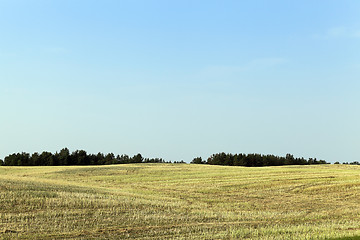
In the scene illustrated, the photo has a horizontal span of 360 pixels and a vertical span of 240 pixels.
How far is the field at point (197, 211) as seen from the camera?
1753 cm

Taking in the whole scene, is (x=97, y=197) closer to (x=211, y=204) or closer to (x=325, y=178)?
(x=211, y=204)

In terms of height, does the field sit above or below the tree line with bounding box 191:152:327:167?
→ below

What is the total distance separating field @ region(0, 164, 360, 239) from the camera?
1753 cm

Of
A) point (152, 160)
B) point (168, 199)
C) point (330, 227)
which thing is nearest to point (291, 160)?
point (152, 160)

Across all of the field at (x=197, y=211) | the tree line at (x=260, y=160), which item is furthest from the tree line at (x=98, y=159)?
the field at (x=197, y=211)

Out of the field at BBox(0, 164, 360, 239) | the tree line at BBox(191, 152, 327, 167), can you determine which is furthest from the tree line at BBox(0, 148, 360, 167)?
the field at BBox(0, 164, 360, 239)

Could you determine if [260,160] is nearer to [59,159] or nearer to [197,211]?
[59,159]

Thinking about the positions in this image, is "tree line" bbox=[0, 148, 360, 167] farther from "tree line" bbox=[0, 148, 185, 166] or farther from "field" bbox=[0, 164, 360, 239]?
"field" bbox=[0, 164, 360, 239]

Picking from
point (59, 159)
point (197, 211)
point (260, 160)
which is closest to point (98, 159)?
point (59, 159)

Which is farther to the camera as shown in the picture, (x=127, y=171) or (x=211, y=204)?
(x=127, y=171)

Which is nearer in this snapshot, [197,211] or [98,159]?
[197,211]

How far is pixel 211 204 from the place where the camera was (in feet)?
89.2

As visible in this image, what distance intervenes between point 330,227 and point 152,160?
7043cm

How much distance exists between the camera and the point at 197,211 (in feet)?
77.3
